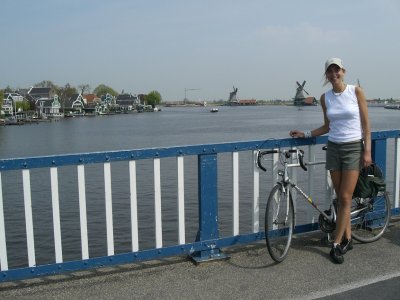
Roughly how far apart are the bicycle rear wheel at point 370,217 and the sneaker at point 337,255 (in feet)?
1.93

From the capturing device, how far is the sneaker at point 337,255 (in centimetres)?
450

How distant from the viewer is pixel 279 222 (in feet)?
15.5

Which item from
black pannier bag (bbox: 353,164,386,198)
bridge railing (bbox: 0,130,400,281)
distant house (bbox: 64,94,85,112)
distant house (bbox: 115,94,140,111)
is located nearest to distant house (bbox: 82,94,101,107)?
distant house (bbox: 64,94,85,112)

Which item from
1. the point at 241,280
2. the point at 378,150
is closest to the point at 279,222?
the point at 241,280

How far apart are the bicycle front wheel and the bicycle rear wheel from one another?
34.6 inches

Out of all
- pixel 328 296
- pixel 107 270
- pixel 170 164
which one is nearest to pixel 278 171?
pixel 328 296

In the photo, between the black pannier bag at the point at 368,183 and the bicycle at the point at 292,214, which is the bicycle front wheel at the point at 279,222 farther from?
the black pannier bag at the point at 368,183

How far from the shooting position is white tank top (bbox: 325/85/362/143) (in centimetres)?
448

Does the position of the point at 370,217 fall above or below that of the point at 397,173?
below

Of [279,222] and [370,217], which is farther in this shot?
[370,217]

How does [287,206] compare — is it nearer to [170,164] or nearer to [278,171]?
[278,171]

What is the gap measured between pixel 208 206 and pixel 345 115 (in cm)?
168

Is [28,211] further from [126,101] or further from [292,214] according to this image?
[126,101]

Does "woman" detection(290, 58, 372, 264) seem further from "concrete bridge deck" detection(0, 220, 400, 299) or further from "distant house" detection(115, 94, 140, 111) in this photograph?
"distant house" detection(115, 94, 140, 111)
